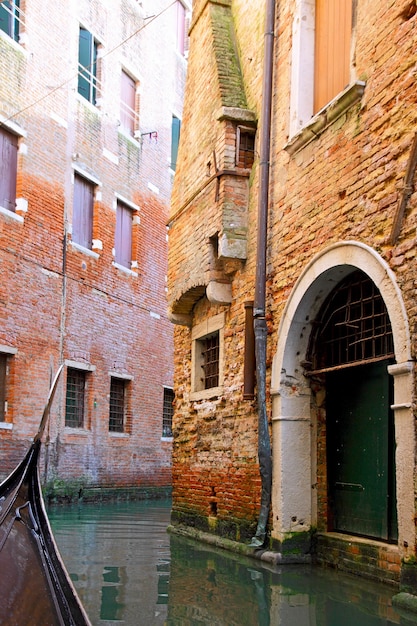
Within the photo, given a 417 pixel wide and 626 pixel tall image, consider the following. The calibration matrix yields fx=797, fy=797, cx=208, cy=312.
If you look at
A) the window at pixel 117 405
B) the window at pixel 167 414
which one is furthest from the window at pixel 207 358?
the window at pixel 167 414

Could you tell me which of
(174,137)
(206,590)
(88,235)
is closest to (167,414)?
(88,235)

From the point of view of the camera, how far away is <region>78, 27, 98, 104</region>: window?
46.4ft

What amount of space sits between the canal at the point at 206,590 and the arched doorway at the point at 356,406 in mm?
535

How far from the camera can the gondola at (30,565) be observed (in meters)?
3.47

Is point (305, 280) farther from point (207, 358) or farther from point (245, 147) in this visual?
point (207, 358)

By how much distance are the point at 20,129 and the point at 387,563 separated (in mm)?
9281

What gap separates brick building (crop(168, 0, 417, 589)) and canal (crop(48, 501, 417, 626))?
0.93 feet

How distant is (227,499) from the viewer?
754 cm

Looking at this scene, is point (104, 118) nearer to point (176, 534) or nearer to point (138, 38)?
point (138, 38)

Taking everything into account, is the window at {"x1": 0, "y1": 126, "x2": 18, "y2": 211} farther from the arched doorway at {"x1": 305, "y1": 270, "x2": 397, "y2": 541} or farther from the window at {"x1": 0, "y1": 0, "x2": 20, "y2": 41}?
the arched doorway at {"x1": 305, "y1": 270, "x2": 397, "y2": 541}

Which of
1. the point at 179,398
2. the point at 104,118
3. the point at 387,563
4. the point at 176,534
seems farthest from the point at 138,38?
the point at 387,563

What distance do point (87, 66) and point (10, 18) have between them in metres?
2.14

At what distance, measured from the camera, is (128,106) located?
15.7 metres

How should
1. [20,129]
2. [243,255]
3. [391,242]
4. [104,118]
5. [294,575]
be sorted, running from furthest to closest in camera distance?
1. [104,118]
2. [20,129]
3. [243,255]
4. [294,575]
5. [391,242]
